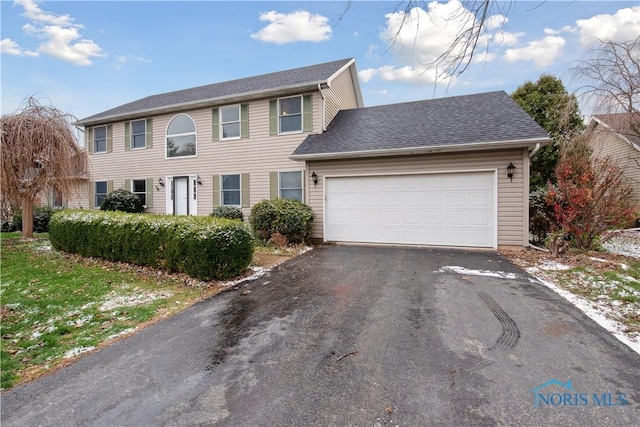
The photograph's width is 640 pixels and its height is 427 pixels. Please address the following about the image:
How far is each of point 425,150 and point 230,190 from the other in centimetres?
733

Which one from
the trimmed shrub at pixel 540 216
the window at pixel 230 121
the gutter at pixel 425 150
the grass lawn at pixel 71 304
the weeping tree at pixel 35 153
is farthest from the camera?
the window at pixel 230 121

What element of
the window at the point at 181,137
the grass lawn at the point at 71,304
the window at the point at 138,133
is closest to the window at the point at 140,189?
the window at the point at 138,133

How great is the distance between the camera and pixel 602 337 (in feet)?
10.4

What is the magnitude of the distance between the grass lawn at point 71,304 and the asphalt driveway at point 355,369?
1.18ft

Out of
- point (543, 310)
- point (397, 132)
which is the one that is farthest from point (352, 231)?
point (543, 310)

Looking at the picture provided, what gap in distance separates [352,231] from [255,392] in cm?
730

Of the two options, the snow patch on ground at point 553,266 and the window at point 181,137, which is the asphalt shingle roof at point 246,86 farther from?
the snow patch on ground at point 553,266

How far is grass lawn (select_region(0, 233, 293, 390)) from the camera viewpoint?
10.3 ft

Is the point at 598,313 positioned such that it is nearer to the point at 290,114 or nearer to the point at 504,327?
the point at 504,327

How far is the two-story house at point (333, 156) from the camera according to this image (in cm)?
808

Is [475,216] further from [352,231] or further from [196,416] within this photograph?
[196,416]

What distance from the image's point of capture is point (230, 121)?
11.6 m

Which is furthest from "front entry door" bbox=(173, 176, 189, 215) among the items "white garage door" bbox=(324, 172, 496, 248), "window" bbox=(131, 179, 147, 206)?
"white garage door" bbox=(324, 172, 496, 248)

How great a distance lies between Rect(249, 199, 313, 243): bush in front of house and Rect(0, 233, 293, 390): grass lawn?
68.5 inches
